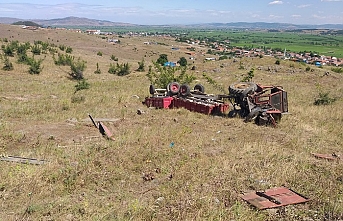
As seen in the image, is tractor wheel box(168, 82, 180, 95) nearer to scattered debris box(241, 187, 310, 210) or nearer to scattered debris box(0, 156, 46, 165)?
scattered debris box(0, 156, 46, 165)

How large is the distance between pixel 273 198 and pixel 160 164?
2443mm

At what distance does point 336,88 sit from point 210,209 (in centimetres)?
1645

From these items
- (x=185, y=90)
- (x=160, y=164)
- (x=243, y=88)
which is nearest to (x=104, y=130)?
(x=160, y=164)

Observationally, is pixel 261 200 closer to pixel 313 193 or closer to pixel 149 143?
pixel 313 193

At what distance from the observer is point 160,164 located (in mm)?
6320

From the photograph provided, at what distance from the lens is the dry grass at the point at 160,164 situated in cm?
461

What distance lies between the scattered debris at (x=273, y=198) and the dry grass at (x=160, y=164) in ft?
0.37

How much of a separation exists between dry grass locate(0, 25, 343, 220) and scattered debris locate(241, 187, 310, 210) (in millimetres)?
114

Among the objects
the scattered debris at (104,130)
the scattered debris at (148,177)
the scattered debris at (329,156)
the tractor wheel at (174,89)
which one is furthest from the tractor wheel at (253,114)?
the scattered debris at (148,177)

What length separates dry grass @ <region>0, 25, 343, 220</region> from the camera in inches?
181

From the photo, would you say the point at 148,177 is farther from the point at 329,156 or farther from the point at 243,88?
the point at 243,88

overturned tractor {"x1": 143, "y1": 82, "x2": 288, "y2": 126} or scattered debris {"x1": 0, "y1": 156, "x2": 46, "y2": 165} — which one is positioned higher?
overturned tractor {"x1": 143, "y1": 82, "x2": 288, "y2": 126}

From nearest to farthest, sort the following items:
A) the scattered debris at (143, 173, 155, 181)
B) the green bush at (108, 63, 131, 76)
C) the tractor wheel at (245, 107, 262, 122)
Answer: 1. the scattered debris at (143, 173, 155, 181)
2. the tractor wheel at (245, 107, 262, 122)
3. the green bush at (108, 63, 131, 76)

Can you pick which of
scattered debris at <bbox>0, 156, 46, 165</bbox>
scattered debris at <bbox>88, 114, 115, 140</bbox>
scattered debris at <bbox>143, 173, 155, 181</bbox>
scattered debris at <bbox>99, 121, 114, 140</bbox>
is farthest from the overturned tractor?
scattered debris at <bbox>0, 156, 46, 165</bbox>
